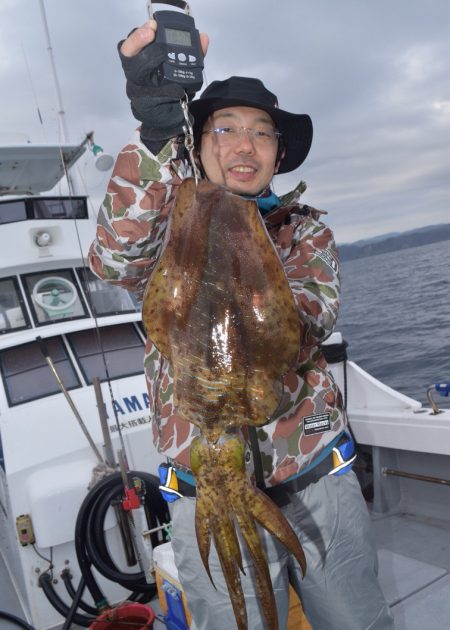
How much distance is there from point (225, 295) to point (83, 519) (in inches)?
161

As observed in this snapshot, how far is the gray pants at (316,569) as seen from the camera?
2174 millimetres

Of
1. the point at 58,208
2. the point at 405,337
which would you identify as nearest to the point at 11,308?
the point at 58,208

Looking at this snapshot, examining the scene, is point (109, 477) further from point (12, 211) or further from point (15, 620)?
point (12, 211)

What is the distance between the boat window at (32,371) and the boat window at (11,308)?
0.60 m

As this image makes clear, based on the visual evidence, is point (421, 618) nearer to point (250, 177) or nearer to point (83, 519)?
point (83, 519)

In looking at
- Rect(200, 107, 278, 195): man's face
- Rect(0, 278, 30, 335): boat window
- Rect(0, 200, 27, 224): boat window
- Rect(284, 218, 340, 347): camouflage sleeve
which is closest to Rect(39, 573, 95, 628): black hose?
Rect(0, 278, 30, 335): boat window

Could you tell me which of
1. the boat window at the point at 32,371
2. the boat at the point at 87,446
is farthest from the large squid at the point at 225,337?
the boat window at the point at 32,371

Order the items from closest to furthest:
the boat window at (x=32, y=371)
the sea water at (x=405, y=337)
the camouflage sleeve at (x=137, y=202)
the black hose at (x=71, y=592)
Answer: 1. the camouflage sleeve at (x=137, y=202)
2. the black hose at (x=71, y=592)
3. the boat window at (x=32, y=371)
4. the sea water at (x=405, y=337)

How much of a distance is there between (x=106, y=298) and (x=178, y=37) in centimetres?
609

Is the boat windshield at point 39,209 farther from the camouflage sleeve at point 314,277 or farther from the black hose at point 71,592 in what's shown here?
the camouflage sleeve at point 314,277

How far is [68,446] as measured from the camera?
5602mm

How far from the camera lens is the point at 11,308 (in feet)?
23.5

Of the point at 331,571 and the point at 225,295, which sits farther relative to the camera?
the point at 331,571

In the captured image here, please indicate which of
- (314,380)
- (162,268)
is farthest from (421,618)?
(162,268)
